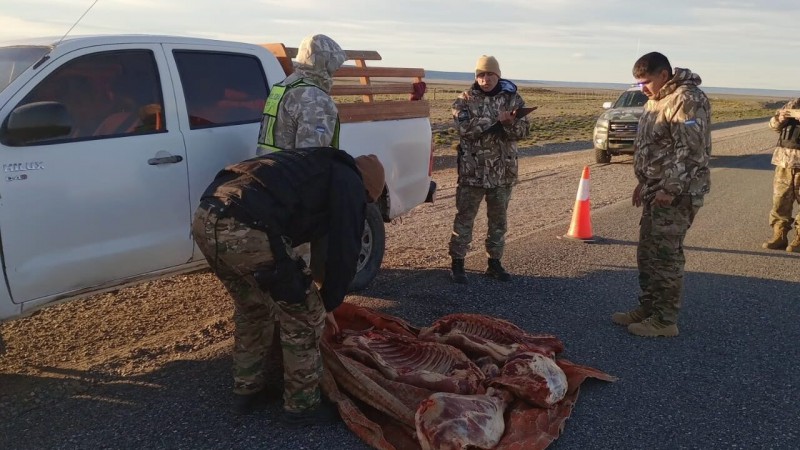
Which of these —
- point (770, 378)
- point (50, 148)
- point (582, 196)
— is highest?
point (50, 148)

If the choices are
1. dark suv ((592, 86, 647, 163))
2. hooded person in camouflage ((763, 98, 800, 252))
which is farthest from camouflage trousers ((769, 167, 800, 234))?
dark suv ((592, 86, 647, 163))

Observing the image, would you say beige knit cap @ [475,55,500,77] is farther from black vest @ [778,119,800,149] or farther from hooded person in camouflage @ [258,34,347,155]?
black vest @ [778,119,800,149]

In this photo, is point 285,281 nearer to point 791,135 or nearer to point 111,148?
point 111,148

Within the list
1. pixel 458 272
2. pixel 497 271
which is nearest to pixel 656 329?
pixel 497 271

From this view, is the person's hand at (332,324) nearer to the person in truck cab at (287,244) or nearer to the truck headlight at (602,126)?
the person in truck cab at (287,244)

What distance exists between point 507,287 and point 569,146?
19.5 m

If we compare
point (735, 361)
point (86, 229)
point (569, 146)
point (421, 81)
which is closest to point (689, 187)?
point (735, 361)

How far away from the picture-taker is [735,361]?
4875 millimetres

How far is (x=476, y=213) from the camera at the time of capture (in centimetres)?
648

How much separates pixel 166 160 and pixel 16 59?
3.38ft

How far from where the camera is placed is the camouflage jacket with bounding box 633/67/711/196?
16.2ft

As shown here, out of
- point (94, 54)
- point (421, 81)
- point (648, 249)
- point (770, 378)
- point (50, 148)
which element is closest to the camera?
point (50, 148)

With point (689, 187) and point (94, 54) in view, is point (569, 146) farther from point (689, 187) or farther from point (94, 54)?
point (94, 54)

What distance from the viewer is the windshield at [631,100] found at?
18.5 metres
